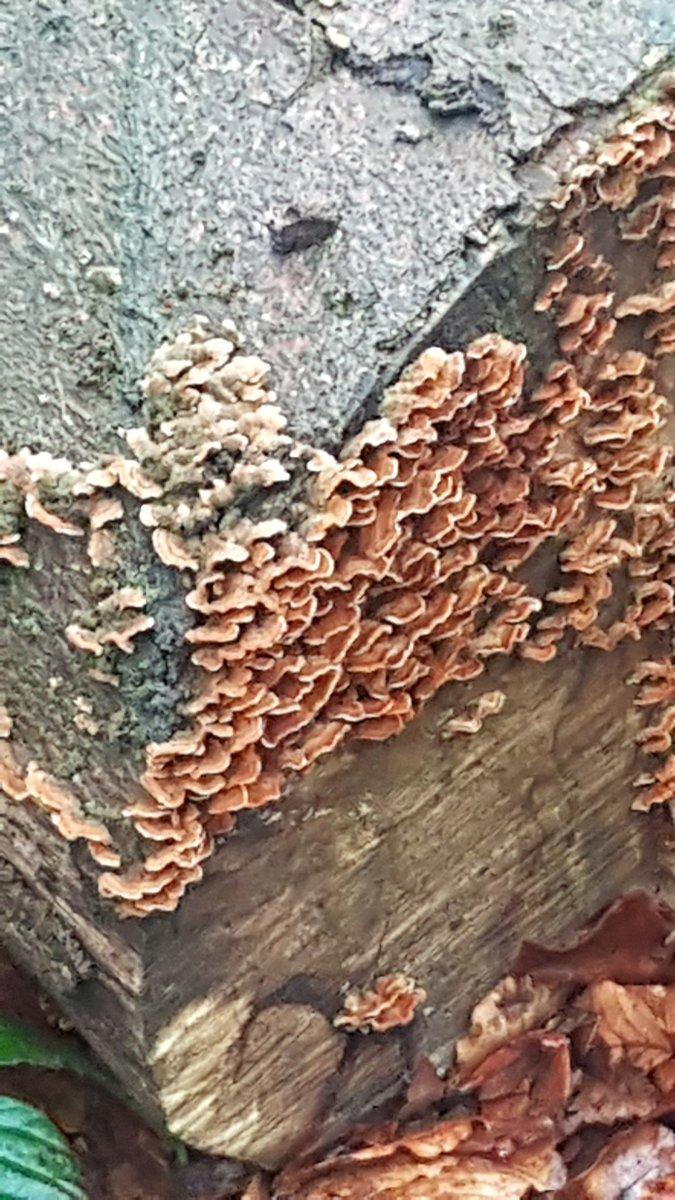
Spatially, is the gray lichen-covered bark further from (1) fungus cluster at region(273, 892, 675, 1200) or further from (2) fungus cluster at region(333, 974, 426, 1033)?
(1) fungus cluster at region(273, 892, 675, 1200)

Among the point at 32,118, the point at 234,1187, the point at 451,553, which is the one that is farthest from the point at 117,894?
the point at 32,118

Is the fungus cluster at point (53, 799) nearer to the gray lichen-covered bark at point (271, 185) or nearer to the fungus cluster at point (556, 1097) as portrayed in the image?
the gray lichen-covered bark at point (271, 185)

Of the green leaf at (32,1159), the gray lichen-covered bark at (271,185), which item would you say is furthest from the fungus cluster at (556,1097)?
the gray lichen-covered bark at (271,185)

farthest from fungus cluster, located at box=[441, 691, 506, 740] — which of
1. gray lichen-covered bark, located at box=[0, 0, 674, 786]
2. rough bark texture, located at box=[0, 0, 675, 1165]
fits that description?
gray lichen-covered bark, located at box=[0, 0, 674, 786]

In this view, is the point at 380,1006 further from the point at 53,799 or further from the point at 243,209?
the point at 243,209

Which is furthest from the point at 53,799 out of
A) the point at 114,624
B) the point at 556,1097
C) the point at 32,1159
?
the point at 556,1097

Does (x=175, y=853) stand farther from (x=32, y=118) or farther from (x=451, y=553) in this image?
(x=32, y=118)
